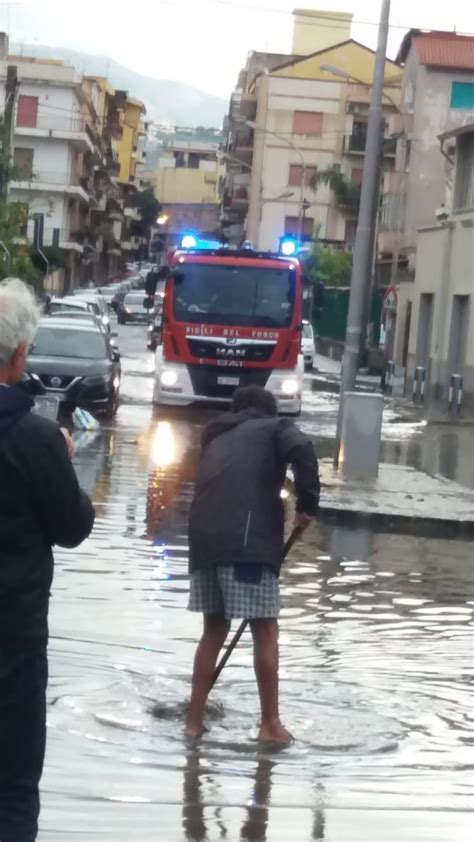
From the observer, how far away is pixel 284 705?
8148 millimetres

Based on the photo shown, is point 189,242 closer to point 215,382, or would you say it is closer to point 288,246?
point 288,246

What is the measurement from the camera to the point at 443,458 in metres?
24.2

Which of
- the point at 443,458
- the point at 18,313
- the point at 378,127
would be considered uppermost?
the point at 378,127

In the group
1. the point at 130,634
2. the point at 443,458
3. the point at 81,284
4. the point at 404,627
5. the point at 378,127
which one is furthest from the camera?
the point at 81,284

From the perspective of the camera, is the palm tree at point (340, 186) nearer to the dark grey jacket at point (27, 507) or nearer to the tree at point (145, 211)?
the dark grey jacket at point (27, 507)

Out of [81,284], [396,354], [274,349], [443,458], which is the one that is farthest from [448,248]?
[81,284]

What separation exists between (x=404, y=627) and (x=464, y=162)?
1290 inches

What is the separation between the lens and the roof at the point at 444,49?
207 ft

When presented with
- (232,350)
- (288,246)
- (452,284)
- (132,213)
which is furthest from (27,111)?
(232,350)

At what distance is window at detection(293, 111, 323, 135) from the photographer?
97562 millimetres

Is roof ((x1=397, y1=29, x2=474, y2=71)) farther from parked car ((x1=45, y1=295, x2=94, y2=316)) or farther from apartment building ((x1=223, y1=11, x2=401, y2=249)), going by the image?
apartment building ((x1=223, y1=11, x2=401, y2=249))

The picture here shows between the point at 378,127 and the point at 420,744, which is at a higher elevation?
the point at 378,127

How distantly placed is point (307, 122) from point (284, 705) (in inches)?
3628

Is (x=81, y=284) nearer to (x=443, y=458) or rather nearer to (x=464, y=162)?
(x=464, y=162)
